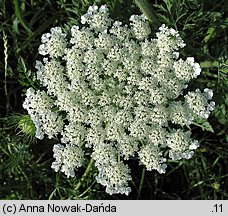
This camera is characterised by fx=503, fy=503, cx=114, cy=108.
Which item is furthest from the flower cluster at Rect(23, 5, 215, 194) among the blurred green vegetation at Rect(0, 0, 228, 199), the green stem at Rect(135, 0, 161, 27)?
the blurred green vegetation at Rect(0, 0, 228, 199)

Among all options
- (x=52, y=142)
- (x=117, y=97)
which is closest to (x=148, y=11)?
(x=117, y=97)

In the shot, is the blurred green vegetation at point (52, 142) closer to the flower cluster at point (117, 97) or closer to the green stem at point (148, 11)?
the green stem at point (148, 11)

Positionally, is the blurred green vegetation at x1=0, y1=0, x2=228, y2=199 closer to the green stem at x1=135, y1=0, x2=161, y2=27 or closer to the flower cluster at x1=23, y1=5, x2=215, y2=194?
the green stem at x1=135, y1=0, x2=161, y2=27

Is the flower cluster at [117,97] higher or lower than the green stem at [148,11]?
lower

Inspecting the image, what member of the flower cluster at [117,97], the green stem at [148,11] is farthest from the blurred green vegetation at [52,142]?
the flower cluster at [117,97]

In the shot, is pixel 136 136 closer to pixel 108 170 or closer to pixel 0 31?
pixel 108 170

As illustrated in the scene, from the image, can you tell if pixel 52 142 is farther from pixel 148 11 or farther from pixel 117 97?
pixel 148 11
